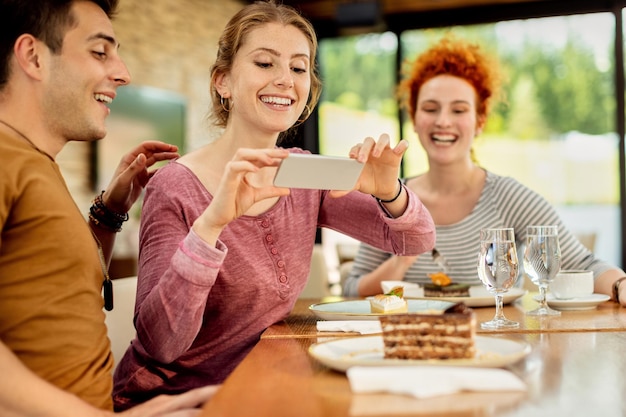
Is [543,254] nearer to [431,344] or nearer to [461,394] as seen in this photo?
[431,344]

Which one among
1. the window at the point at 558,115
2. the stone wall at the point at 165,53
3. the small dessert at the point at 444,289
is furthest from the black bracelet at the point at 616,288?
the window at the point at 558,115

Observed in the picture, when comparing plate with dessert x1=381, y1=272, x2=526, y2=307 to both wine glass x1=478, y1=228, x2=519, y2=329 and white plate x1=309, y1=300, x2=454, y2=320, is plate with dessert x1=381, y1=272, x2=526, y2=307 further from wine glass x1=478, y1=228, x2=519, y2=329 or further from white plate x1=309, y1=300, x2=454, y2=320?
wine glass x1=478, y1=228, x2=519, y2=329

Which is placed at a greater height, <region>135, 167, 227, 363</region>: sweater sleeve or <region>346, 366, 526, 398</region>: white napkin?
<region>135, 167, 227, 363</region>: sweater sleeve

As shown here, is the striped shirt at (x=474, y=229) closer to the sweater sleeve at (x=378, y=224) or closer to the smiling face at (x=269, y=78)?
the sweater sleeve at (x=378, y=224)

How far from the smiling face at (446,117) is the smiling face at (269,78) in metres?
0.97

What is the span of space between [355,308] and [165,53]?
4869 millimetres

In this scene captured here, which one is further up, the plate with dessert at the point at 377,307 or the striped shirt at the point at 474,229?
the striped shirt at the point at 474,229

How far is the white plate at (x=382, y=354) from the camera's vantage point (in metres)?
1.08

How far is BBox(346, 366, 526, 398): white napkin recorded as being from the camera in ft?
3.18

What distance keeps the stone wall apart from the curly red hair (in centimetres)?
251

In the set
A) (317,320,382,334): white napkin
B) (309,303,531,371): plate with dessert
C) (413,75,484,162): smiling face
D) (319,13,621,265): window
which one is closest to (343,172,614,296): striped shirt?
(413,75,484,162): smiling face

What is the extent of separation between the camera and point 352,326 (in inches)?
62.1

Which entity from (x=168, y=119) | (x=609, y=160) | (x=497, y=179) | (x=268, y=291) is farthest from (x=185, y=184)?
(x=609, y=160)

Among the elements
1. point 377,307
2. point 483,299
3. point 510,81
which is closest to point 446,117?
point 483,299
